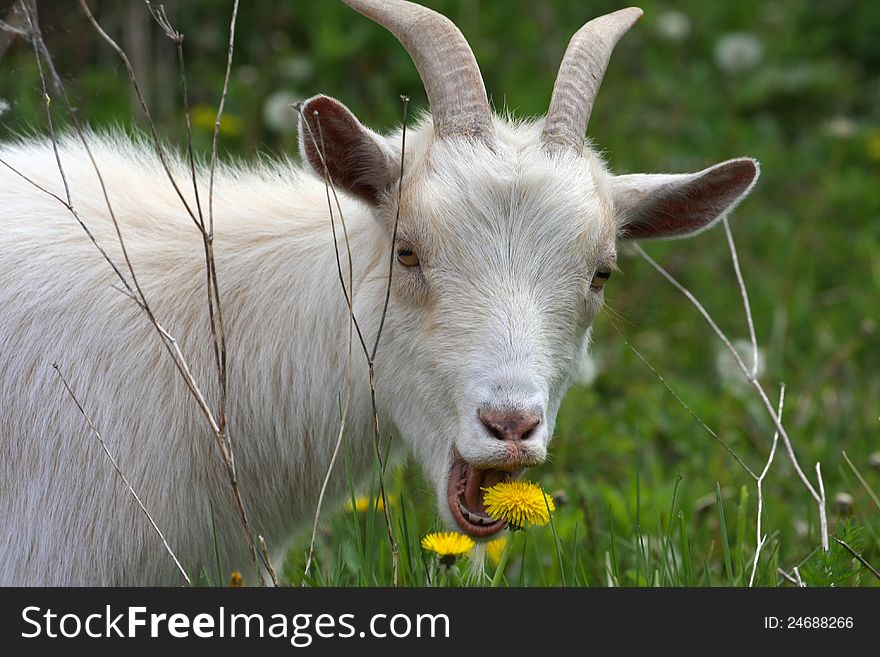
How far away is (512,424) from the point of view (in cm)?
315

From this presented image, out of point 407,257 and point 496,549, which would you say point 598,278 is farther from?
point 496,549

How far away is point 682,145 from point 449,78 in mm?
5113

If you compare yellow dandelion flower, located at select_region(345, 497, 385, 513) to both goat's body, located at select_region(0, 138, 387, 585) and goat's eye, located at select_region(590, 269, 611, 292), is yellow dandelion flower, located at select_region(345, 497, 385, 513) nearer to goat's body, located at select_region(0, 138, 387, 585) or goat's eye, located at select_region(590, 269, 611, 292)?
goat's body, located at select_region(0, 138, 387, 585)

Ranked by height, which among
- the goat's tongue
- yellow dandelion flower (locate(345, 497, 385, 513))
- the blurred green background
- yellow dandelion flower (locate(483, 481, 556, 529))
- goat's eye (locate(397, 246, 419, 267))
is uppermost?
the blurred green background

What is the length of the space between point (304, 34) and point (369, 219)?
5.35 metres

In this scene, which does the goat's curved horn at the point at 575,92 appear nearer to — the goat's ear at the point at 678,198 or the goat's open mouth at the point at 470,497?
the goat's ear at the point at 678,198

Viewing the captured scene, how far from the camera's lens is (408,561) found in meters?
3.72

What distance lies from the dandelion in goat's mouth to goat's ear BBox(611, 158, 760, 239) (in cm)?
107

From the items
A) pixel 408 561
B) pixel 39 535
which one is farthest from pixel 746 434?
pixel 39 535

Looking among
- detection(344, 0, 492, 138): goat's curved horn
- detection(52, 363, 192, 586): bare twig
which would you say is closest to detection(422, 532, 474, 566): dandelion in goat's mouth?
detection(52, 363, 192, 586): bare twig

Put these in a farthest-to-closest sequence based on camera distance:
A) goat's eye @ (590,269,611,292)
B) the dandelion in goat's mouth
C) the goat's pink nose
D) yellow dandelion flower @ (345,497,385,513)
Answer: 1. yellow dandelion flower @ (345,497,385,513)
2. goat's eye @ (590,269,611,292)
3. the dandelion in goat's mouth
4. the goat's pink nose

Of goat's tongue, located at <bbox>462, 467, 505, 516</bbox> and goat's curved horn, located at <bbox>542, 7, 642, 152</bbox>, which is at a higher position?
goat's curved horn, located at <bbox>542, 7, 642, 152</bbox>

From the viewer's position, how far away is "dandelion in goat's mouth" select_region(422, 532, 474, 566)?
3541mm

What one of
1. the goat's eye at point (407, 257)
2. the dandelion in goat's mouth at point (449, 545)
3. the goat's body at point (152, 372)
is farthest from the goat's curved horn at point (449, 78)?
the dandelion in goat's mouth at point (449, 545)
